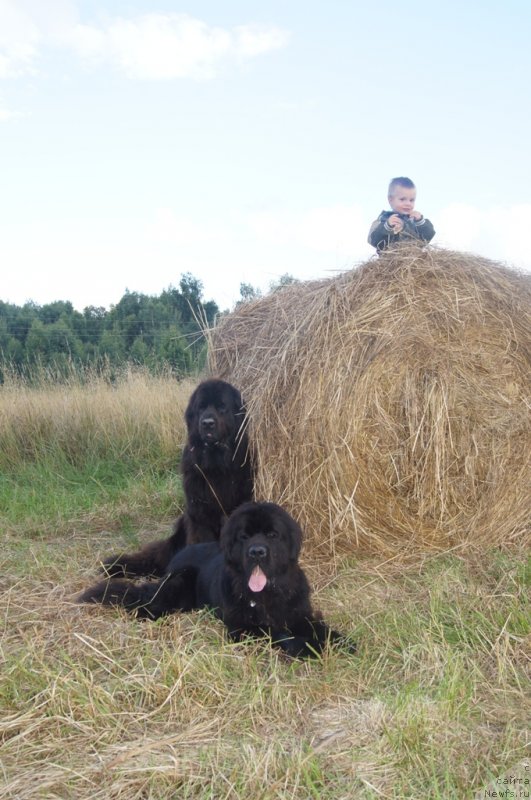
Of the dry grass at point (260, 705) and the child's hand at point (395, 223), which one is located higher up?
the child's hand at point (395, 223)

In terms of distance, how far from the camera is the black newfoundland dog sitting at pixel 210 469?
5.50 metres

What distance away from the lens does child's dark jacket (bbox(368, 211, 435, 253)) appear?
20.8ft

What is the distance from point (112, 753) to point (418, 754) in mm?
1030

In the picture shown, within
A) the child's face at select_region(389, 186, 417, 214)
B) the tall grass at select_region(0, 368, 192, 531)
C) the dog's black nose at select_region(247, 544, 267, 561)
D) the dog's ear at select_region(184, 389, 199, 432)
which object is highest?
the child's face at select_region(389, 186, 417, 214)

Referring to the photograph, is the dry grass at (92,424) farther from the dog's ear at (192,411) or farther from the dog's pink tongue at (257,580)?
the dog's pink tongue at (257,580)

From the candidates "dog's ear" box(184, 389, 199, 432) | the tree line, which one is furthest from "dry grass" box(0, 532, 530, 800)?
the tree line

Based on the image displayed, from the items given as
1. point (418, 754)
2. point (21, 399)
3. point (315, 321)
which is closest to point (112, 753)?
point (418, 754)

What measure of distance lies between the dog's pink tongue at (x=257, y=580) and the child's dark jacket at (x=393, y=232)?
308cm

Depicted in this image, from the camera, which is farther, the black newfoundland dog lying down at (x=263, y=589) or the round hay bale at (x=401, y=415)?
the round hay bale at (x=401, y=415)

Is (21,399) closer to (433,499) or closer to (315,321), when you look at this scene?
(315,321)

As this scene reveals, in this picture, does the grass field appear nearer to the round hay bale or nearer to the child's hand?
the round hay bale

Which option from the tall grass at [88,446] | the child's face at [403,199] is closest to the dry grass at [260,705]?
the tall grass at [88,446]

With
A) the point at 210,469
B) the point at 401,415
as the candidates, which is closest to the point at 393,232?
the point at 401,415

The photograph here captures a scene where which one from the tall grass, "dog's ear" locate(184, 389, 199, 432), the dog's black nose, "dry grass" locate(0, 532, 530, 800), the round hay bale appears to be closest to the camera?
"dry grass" locate(0, 532, 530, 800)
